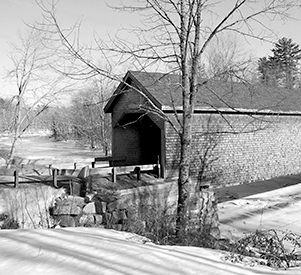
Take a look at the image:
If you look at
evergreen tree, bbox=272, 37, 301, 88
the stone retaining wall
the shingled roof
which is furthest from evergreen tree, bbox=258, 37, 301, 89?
the stone retaining wall

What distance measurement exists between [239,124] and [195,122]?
8.17ft

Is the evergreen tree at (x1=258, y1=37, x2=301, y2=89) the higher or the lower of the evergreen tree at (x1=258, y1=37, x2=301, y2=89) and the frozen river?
the higher

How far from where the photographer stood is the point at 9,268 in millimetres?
2984

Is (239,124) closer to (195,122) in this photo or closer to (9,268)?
(195,122)

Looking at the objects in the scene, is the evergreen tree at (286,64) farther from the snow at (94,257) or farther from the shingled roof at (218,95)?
the snow at (94,257)

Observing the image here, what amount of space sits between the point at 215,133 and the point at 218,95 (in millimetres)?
2000

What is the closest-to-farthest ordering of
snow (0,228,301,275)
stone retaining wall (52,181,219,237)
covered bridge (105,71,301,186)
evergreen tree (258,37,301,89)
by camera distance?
snow (0,228,301,275)
stone retaining wall (52,181,219,237)
covered bridge (105,71,301,186)
evergreen tree (258,37,301,89)

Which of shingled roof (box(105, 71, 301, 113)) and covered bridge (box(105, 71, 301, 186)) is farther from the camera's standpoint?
covered bridge (box(105, 71, 301, 186))

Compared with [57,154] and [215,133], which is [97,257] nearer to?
[215,133]

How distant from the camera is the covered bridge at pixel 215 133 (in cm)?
1112

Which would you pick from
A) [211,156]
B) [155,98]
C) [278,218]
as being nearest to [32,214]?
[155,98]

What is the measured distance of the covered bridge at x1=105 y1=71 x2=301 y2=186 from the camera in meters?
11.1

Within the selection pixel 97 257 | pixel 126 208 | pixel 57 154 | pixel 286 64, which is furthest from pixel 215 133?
→ pixel 286 64

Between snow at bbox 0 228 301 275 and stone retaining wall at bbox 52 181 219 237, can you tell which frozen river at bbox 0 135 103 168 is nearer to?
stone retaining wall at bbox 52 181 219 237
